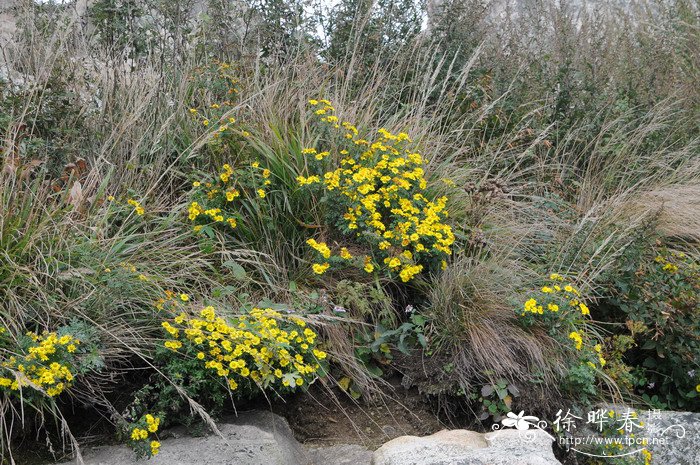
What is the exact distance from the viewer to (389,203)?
4.12 meters

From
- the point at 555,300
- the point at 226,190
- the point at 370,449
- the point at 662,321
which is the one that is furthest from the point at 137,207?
the point at 662,321

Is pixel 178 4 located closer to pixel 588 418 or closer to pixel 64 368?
pixel 64 368

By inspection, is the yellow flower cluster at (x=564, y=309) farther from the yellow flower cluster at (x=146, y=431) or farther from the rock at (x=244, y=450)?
the yellow flower cluster at (x=146, y=431)

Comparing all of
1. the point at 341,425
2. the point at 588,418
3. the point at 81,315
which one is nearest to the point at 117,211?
the point at 81,315

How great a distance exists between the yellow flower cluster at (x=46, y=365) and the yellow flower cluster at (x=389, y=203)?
5.04ft

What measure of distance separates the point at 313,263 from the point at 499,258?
1069 mm

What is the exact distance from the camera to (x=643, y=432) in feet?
11.9

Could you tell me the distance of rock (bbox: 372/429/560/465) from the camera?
2.93 meters

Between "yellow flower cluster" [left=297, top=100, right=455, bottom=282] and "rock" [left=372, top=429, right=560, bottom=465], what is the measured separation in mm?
1027

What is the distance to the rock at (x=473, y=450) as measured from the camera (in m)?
2.93

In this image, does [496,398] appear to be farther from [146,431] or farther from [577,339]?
[146,431]

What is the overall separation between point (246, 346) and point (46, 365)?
0.80 meters

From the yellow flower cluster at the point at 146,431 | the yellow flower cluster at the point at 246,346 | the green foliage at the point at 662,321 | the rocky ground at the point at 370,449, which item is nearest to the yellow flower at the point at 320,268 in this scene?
the yellow flower cluster at the point at 246,346

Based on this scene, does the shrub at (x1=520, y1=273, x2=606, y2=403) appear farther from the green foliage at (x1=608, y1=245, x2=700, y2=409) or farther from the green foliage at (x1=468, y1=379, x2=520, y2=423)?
the green foliage at (x1=608, y1=245, x2=700, y2=409)
